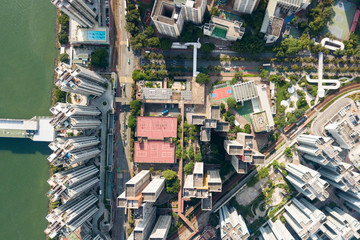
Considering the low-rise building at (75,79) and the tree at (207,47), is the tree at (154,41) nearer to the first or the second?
the tree at (207,47)

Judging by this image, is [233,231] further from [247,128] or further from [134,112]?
[134,112]

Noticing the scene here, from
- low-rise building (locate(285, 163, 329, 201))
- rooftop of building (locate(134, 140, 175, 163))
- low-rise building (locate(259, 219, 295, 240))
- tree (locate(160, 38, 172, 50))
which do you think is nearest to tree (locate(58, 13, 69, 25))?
tree (locate(160, 38, 172, 50))

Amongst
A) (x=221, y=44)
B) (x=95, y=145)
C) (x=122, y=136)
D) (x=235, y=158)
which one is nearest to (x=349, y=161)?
(x=235, y=158)

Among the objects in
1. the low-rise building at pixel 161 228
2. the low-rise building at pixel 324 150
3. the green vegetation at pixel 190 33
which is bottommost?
the low-rise building at pixel 161 228

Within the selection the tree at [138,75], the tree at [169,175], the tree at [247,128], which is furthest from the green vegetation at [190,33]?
the tree at [169,175]

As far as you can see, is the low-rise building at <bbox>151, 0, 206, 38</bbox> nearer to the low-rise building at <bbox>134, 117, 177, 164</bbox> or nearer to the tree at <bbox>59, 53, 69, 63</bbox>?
the low-rise building at <bbox>134, 117, 177, 164</bbox>
